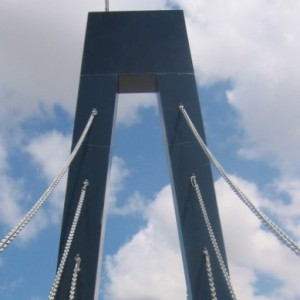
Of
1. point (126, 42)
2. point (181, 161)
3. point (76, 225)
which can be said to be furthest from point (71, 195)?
point (126, 42)

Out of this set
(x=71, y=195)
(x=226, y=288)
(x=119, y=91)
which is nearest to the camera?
(x=226, y=288)

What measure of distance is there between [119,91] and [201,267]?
13.2 ft

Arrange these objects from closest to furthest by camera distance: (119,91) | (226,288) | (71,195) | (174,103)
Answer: (226,288) → (71,195) → (174,103) → (119,91)

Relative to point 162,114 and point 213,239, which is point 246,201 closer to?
point 213,239

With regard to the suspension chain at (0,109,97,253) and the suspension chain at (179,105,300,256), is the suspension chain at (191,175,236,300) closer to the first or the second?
the suspension chain at (179,105,300,256)

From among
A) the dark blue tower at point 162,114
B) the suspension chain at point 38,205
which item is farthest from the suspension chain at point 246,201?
the suspension chain at point 38,205

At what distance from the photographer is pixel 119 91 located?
33.1 feet

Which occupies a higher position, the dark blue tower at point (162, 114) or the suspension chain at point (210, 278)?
the dark blue tower at point (162, 114)

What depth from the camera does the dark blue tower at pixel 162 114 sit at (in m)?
8.15

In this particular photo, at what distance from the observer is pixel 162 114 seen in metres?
9.34

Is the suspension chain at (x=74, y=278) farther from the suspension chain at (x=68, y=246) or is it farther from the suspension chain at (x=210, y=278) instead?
the suspension chain at (x=210, y=278)

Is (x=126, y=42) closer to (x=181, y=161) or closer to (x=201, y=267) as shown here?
(x=181, y=161)

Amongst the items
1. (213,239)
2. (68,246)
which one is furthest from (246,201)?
(68,246)

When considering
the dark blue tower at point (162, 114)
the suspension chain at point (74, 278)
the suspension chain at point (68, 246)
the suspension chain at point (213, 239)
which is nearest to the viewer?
the suspension chain at point (68, 246)
